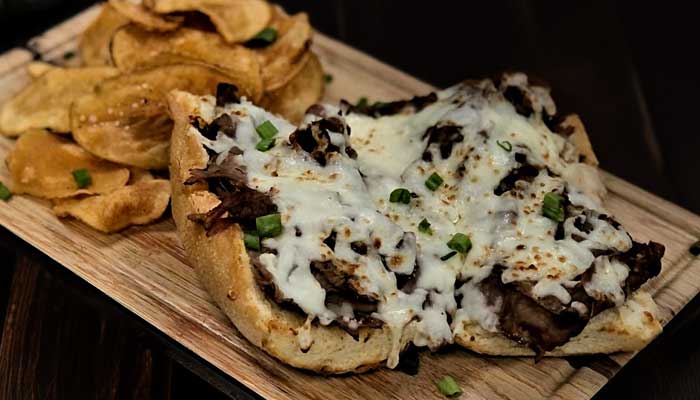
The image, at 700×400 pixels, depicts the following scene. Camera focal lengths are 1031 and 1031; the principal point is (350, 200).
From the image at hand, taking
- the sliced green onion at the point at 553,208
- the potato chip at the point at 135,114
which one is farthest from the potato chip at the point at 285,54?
the sliced green onion at the point at 553,208

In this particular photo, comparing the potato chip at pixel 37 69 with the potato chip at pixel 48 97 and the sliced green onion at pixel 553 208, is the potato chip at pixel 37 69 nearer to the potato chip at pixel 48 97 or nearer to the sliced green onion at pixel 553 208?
the potato chip at pixel 48 97

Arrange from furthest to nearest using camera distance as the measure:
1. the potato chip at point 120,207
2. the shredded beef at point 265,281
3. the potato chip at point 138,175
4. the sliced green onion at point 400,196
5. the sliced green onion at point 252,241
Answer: the potato chip at point 138,175
the potato chip at point 120,207
the sliced green onion at point 400,196
the sliced green onion at point 252,241
the shredded beef at point 265,281

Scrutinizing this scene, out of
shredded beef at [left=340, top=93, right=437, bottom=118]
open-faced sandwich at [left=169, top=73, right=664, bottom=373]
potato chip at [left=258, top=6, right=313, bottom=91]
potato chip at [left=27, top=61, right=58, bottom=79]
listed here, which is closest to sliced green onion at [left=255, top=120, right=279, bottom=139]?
open-faced sandwich at [left=169, top=73, right=664, bottom=373]

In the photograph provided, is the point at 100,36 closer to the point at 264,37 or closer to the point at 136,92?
the point at 136,92

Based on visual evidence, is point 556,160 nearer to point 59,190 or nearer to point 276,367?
point 276,367

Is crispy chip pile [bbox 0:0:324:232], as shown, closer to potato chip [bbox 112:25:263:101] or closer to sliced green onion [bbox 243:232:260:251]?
potato chip [bbox 112:25:263:101]

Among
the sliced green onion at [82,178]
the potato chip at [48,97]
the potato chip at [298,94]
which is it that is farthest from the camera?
the potato chip at [298,94]

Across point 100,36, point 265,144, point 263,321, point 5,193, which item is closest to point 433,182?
point 265,144
